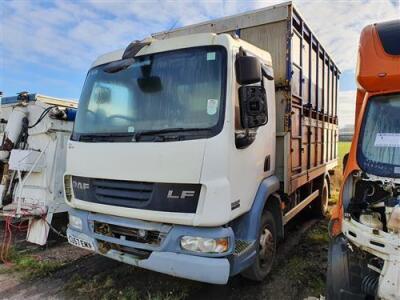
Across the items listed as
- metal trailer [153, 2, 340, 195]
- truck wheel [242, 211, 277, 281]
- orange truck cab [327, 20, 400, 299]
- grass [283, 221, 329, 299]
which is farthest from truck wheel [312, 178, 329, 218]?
orange truck cab [327, 20, 400, 299]

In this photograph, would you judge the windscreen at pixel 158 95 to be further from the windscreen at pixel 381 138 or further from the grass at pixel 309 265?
the grass at pixel 309 265

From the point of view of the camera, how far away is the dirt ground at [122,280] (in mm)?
3699

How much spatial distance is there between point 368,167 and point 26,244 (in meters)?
4.91

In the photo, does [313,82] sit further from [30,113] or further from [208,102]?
[30,113]

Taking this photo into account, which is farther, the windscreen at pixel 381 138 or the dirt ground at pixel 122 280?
the dirt ground at pixel 122 280

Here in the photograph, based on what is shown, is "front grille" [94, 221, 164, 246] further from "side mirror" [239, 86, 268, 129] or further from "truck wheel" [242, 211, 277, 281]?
"side mirror" [239, 86, 268, 129]

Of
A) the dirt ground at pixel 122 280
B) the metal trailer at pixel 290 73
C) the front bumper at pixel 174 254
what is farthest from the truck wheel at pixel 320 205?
the front bumper at pixel 174 254

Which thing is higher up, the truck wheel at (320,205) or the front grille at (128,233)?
the front grille at (128,233)

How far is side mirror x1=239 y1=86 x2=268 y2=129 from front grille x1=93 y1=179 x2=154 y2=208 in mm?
1049

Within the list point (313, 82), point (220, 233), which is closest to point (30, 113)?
point (220, 233)

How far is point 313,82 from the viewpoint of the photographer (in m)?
5.84

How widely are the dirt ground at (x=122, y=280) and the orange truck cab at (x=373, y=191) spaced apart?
116 centimetres

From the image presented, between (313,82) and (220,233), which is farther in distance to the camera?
(313,82)

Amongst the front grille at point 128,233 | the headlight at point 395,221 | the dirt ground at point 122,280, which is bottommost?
the dirt ground at point 122,280
